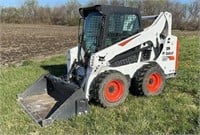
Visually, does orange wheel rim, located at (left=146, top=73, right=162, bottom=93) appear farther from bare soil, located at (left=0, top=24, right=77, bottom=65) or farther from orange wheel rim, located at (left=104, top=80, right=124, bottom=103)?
bare soil, located at (left=0, top=24, right=77, bottom=65)

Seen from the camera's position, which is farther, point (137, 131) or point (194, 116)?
point (194, 116)

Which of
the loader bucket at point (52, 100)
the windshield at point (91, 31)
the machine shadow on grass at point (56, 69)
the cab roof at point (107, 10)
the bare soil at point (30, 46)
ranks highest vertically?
the cab roof at point (107, 10)

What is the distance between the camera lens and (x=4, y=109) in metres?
5.77

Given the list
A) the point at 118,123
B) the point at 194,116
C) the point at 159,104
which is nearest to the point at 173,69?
the point at 159,104

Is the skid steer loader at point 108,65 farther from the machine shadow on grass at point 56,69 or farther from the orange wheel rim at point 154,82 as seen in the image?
the machine shadow on grass at point 56,69

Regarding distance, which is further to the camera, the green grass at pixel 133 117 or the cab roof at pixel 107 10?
the cab roof at pixel 107 10

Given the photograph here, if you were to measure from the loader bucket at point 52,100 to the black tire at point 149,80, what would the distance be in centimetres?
→ 123

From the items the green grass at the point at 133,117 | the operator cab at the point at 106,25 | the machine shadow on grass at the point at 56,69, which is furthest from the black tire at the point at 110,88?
the machine shadow on grass at the point at 56,69

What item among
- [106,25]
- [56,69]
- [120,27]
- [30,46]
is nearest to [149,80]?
[120,27]

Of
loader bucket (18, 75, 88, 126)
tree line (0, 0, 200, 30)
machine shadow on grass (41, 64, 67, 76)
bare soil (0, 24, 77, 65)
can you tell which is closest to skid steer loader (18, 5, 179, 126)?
loader bucket (18, 75, 88, 126)

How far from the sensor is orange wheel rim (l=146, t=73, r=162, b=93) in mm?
6066

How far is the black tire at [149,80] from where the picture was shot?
235 inches

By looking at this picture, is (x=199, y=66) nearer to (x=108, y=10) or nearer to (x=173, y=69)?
(x=173, y=69)

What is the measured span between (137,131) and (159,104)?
46.8 inches
